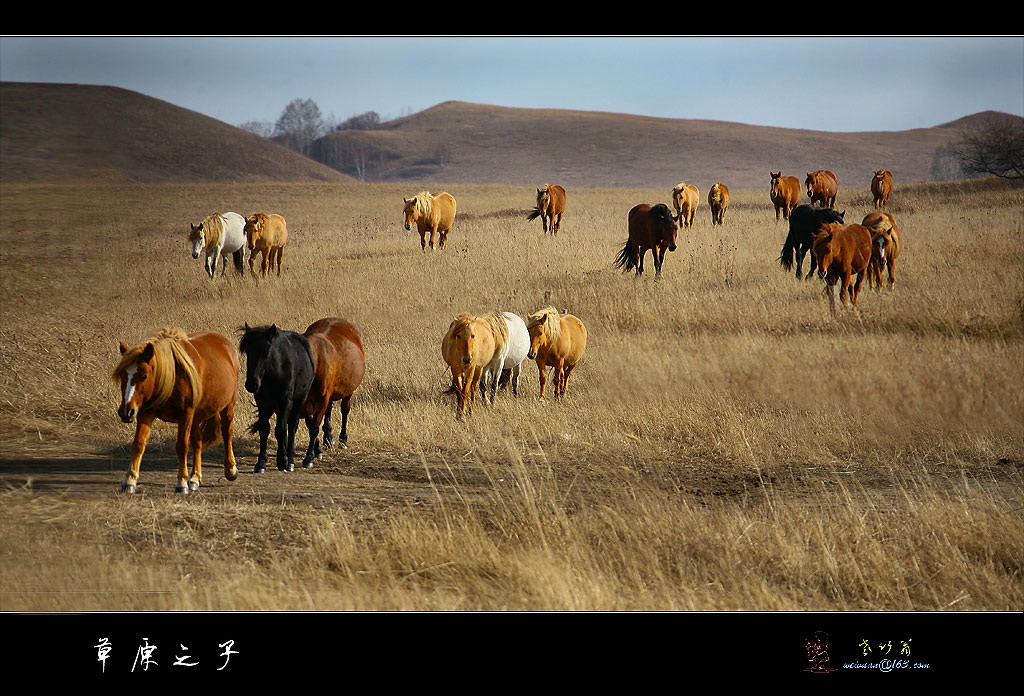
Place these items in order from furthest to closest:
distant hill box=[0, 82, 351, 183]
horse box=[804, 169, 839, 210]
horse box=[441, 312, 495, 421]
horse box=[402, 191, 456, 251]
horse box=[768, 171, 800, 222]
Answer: distant hill box=[0, 82, 351, 183] → horse box=[804, 169, 839, 210] → horse box=[768, 171, 800, 222] → horse box=[402, 191, 456, 251] → horse box=[441, 312, 495, 421]

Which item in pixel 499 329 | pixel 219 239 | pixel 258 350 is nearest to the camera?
pixel 258 350

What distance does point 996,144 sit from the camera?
21891 mm

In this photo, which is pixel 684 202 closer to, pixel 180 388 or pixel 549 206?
pixel 549 206

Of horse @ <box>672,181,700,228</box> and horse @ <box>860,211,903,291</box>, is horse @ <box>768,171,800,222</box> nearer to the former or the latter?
horse @ <box>672,181,700,228</box>

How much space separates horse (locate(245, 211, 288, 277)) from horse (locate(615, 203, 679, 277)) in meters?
8.85

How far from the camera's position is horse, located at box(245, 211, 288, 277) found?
20844 millimetres

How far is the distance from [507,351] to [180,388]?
4376mm

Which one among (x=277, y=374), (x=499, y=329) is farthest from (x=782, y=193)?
(x=277, y=374)

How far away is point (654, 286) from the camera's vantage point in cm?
1678

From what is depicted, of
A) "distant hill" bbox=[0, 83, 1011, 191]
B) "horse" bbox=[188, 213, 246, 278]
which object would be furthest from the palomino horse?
"distant hill" bbox=[0, 83, 1011, 191]

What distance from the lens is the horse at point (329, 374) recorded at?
8078mm

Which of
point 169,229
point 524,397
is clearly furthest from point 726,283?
point 169,229

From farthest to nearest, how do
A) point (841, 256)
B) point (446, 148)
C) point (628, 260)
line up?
1. point (446, 148)
2. point (628, 260)
3. point (841, 256)

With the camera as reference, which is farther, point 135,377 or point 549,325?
point 549,325
